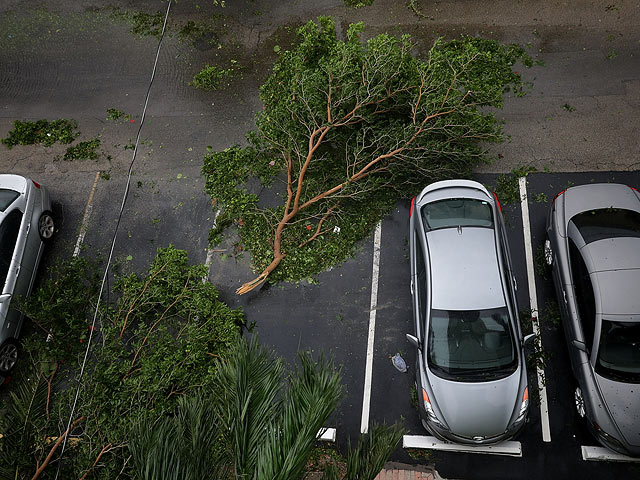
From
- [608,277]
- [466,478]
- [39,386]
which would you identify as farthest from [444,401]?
[39,386]

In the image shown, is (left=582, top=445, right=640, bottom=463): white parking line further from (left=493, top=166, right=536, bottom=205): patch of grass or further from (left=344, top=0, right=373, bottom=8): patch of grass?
(left=344, top=0, right=373, bottom=8): patch of grass

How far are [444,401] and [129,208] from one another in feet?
25.4

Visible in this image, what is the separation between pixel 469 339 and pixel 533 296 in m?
2.20

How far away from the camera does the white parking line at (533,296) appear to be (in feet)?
27.3

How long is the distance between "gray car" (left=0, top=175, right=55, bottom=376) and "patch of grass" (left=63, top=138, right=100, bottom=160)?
55.2 inches

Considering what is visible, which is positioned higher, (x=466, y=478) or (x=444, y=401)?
(x=444, y=401)

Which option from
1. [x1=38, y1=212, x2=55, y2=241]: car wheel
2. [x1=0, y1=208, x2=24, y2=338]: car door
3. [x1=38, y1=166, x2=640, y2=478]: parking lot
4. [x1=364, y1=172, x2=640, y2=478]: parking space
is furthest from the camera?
[x1=38, y1=212, x2=55, y2=241]: car wheel

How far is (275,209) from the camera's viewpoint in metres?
10.5

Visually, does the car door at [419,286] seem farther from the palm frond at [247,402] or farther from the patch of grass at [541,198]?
the palm frond at [247,402]

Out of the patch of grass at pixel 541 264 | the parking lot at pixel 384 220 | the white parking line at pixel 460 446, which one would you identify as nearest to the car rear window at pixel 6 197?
the parking lot at pixel 384 220

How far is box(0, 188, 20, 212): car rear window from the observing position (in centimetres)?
988

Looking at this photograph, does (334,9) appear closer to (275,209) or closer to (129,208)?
(275,209)

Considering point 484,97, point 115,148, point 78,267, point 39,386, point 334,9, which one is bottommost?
point 39,386

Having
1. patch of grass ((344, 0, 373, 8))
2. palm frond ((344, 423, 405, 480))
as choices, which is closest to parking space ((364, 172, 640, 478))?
palm frond ((344, 423, 405, 480))
